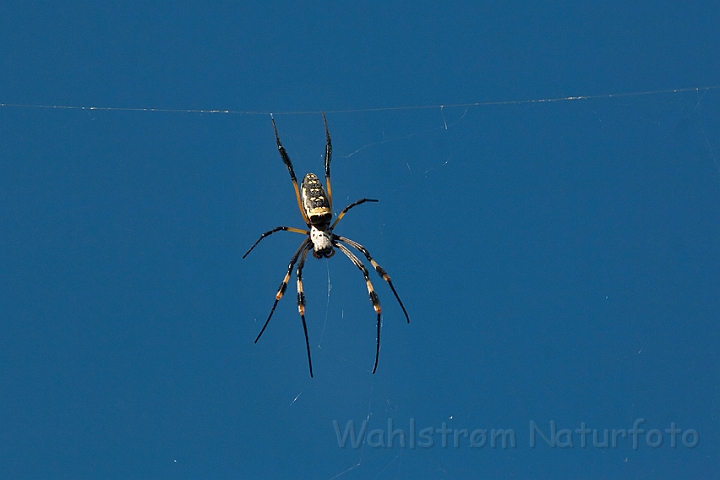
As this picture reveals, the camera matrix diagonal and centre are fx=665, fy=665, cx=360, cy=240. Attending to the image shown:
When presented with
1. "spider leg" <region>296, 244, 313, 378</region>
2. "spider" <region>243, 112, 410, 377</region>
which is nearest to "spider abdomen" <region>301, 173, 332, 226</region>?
"spider" <region>243, 112, 410, 377</region>

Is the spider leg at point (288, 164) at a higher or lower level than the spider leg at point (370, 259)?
higher

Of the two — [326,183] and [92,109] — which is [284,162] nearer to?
[326,183]

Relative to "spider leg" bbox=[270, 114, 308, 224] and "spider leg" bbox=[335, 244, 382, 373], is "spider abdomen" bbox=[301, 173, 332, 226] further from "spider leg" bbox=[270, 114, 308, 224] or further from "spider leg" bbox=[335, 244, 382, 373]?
"spider leg" bbox=[335, 244, 382, 373]

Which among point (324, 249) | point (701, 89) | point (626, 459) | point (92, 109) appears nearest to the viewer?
point (92, 109)

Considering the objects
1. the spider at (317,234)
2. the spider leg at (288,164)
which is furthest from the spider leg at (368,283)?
the spider leg at (288,164)

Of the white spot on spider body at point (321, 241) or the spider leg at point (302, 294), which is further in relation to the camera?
the white spot on spider body at point (321, 241)

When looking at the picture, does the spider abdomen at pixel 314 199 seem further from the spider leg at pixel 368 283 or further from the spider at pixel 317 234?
the spider leg at pixel 368 283

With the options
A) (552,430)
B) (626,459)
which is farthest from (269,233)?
(626,459)

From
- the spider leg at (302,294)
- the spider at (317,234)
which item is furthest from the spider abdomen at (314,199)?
the spider leg at (302,294)
